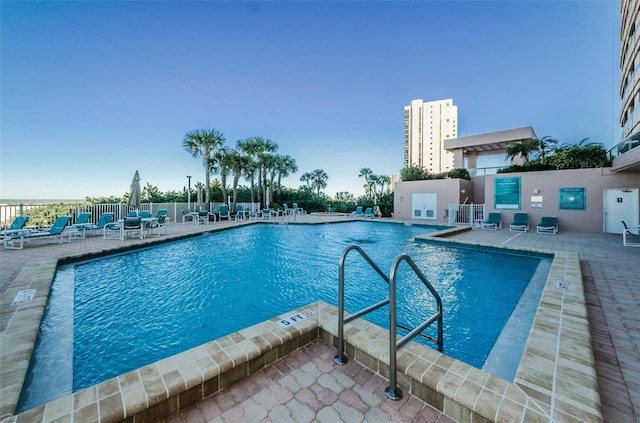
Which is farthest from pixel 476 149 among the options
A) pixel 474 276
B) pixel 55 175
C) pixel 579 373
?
pixel 55 175

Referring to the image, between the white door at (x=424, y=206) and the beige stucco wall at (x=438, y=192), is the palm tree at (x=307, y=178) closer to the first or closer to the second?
the beige stucco wall at (x=438, y=192)

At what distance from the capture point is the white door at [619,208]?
996 centimetres

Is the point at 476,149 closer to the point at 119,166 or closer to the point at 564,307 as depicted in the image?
the point at 564,307

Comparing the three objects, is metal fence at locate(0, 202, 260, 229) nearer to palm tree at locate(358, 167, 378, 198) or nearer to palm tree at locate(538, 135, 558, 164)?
palm tree at locate(358, 167, 378, 198)

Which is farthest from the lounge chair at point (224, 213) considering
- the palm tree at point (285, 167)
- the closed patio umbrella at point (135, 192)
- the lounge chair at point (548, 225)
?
the lounge chair at point (548, 225)

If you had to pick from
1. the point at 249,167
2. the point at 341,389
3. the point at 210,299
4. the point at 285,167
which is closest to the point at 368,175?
the point at 285,167

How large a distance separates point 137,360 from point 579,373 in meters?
3.91

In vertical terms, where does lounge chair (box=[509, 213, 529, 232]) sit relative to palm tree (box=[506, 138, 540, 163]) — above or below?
below

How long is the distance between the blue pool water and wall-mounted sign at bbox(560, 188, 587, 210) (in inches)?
277

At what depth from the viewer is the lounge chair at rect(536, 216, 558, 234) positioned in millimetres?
10945

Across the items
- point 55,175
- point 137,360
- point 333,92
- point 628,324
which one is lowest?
point 137,360

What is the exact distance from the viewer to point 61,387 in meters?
2.16

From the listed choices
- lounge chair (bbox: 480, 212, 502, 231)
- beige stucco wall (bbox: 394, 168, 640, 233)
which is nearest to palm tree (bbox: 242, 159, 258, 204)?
beige stucco wall (bbox: 394, 168, 640, 233)

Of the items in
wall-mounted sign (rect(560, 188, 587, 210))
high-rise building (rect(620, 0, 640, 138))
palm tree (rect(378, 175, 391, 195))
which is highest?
high-rise building (rect(620, 0, 640, 138))
